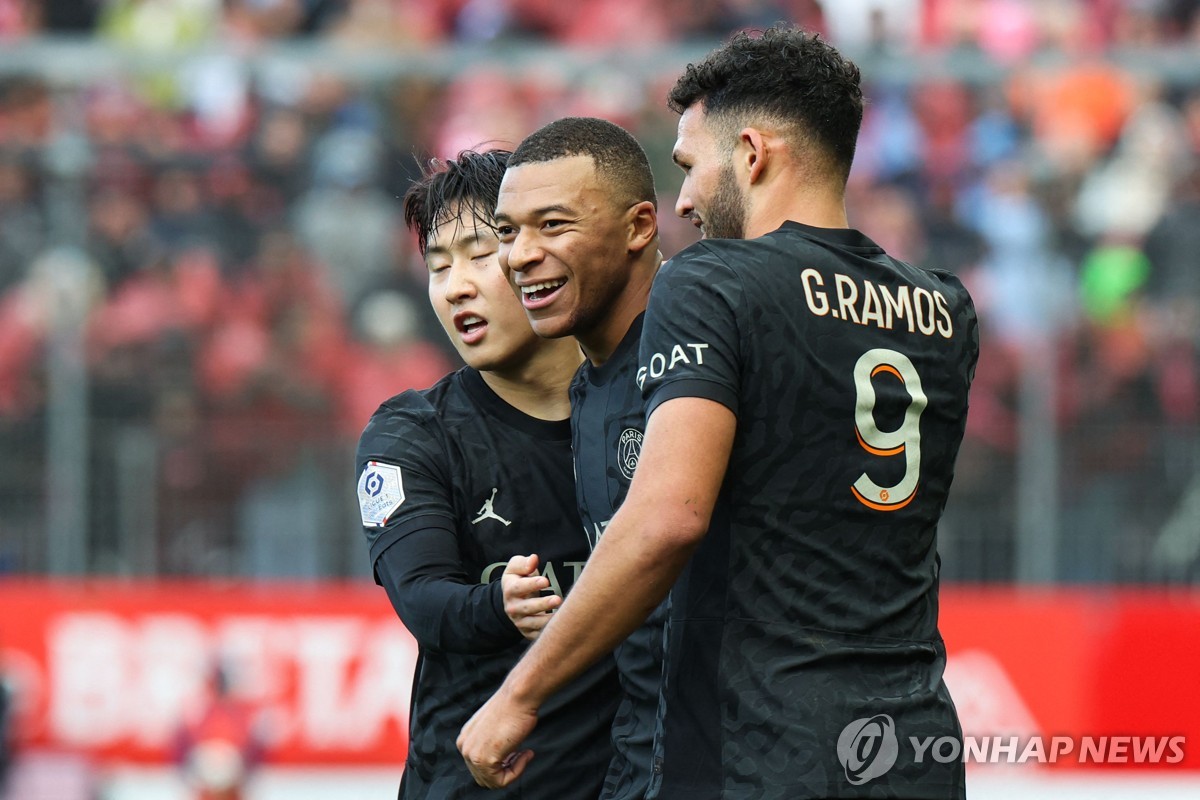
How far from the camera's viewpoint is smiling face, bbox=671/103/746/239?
309 centimetres

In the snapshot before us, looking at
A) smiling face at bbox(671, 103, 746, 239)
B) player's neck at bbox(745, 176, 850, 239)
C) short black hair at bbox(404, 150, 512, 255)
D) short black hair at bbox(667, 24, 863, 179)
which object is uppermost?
short black hair at bbox(404, 150, 512, 255)

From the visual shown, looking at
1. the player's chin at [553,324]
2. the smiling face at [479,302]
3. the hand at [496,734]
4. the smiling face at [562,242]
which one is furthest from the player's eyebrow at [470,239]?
the hand at [496,734]

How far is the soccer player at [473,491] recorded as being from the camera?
11.4ft

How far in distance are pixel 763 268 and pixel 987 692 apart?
621 centimetres

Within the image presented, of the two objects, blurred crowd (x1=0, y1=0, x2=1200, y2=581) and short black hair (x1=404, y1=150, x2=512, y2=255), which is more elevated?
blurred crowd (x1=0, y1=0, x2=1200, y2=581)

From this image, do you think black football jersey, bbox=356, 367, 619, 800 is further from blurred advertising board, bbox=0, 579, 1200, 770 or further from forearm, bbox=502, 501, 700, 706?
blurred advertising board, bbox=0, 579, 1200, 770

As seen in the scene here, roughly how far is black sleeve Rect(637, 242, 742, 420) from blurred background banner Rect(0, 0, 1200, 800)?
5.83 metres

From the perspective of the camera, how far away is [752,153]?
3.06 metres

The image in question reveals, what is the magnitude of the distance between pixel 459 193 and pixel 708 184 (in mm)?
875

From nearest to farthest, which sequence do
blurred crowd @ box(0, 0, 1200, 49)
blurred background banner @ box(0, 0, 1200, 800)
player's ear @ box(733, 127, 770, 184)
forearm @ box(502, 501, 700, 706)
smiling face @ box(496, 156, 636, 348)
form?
forearm @ box(502, 501, 700, 706)
player's ear @ box(733, 127, 770, 184)
smiling face @ box(496, 156, 636, 348)
blurred background banner @ box(0, 0, 1200, 800)
blurred crowd @ box(0, 0, 1200, 49)

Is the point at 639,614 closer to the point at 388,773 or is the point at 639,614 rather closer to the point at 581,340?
the point at 581,340

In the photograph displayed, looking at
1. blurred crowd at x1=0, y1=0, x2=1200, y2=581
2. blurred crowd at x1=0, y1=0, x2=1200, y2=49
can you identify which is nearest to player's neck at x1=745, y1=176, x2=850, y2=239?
blurred crowd at x1=0, y1=0, x2=1200, y2=581

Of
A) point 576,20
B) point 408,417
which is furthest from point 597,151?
point 576,20

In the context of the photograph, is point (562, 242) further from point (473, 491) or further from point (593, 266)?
point (473, 491)
